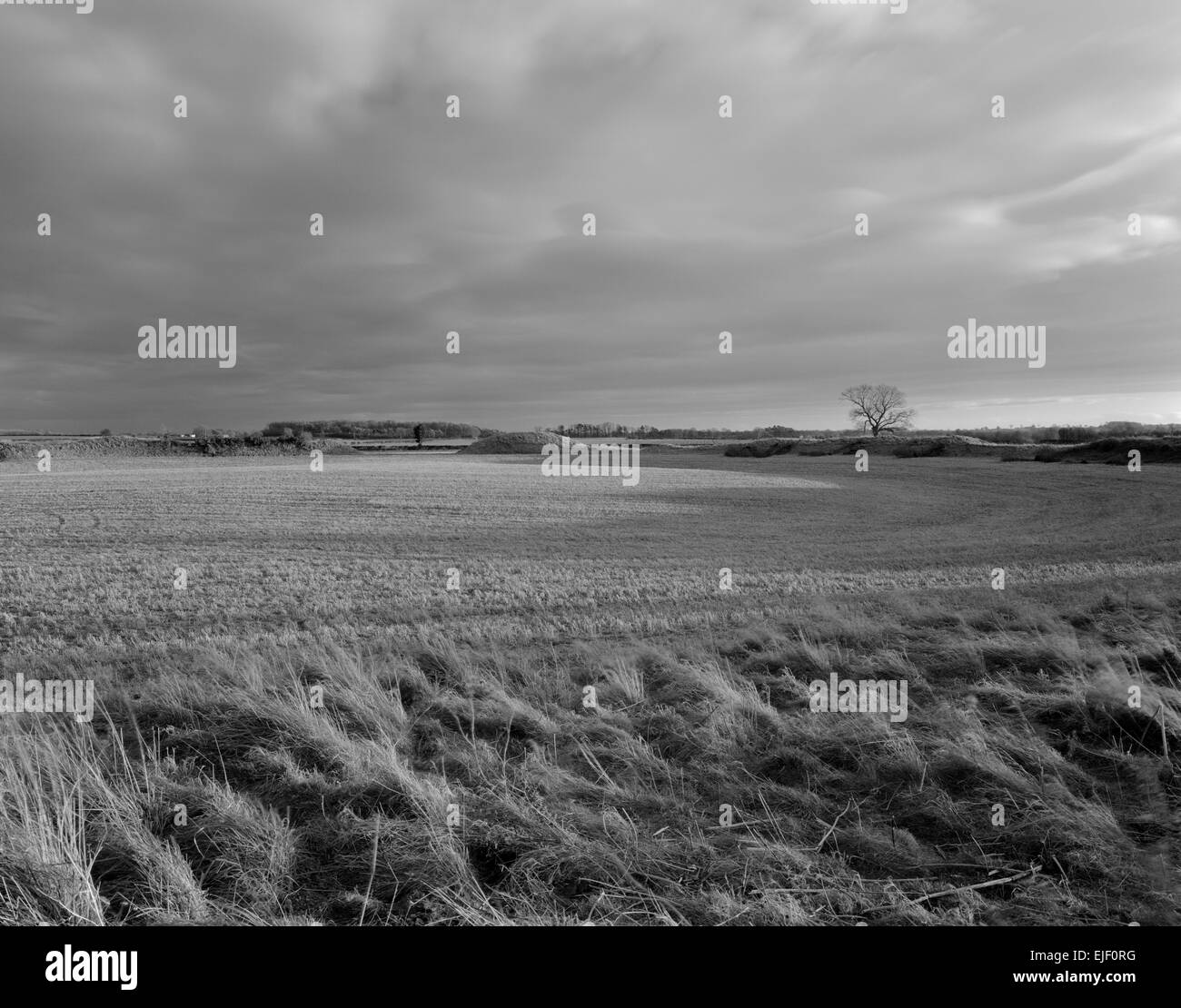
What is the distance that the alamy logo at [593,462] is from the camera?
202 ft

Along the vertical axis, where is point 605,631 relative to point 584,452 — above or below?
below

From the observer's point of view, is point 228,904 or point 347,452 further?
point 347,452

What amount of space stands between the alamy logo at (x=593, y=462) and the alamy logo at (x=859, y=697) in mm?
40418

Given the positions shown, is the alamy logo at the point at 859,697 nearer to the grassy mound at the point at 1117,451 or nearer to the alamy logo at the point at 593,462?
the alamy logo at the point at 593,462

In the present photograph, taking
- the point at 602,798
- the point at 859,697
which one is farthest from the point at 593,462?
the point at 602,798

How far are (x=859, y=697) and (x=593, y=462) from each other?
7872 cm

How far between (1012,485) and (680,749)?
47444 millimetres

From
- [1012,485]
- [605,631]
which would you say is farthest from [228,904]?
[1012,485]

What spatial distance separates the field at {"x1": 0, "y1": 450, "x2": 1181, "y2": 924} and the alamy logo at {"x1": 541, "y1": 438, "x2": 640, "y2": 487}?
36.3 m

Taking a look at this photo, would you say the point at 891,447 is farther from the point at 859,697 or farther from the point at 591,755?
the point at 591,755

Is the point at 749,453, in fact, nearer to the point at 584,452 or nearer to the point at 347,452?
the point at 584,452

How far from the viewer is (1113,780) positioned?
5.04 metres

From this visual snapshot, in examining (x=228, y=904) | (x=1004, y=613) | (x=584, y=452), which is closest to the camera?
(x=228, y=904)
